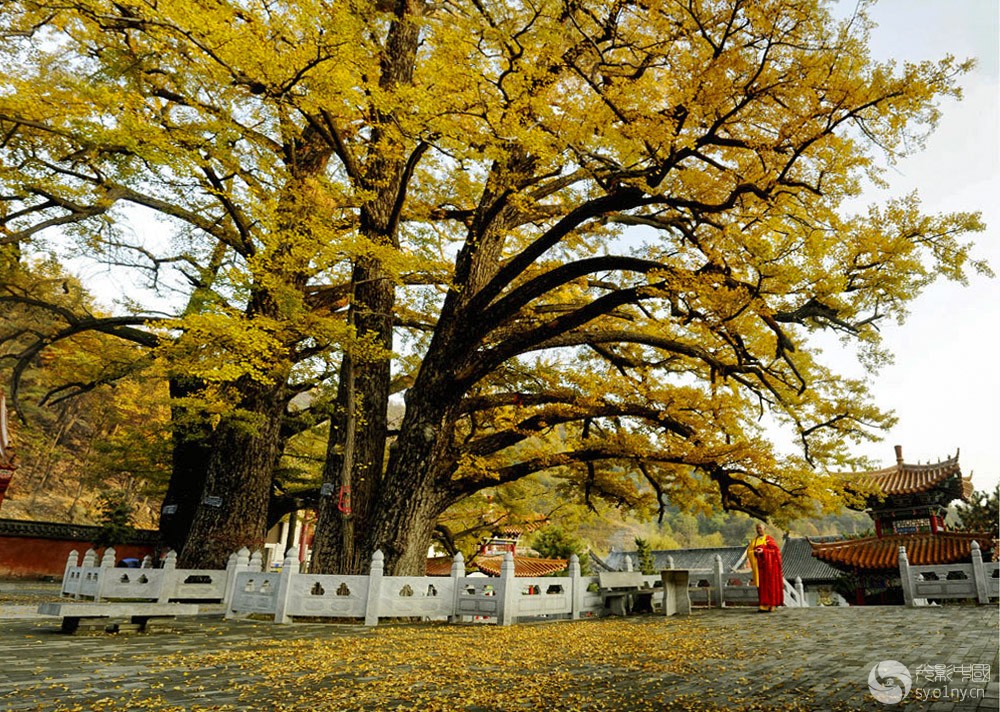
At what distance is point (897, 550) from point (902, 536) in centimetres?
90

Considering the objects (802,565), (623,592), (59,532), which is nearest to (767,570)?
(623,592)

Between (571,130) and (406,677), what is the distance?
7.62 meters

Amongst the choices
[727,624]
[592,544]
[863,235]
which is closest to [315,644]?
[727,624]

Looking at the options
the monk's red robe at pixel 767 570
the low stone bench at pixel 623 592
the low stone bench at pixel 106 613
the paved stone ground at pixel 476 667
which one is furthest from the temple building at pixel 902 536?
the low stone bench at pixel 106 613

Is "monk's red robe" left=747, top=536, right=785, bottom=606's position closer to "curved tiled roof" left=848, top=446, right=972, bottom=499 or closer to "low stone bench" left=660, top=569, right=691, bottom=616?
"low stone bench" left=660, top=569, right=691, bottom=616

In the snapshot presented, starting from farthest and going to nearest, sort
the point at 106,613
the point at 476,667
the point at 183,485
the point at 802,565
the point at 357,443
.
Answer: the point at 802,565 < the point at 183,485 < the point at 357,443 < the point at 106,613 < the point at 476,667

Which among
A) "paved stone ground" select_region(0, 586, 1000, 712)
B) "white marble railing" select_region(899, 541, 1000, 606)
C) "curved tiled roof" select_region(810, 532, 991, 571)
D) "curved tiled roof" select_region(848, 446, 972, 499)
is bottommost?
"paved stone ground" select_region(0, 586, 1000, 712)

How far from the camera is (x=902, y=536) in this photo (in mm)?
21750

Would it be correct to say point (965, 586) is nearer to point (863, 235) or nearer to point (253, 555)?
point (863, 235)

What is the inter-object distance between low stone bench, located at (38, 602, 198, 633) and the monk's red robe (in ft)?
37.1

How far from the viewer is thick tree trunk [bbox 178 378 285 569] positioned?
12.4m

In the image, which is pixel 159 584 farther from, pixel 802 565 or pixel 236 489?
pixel 802 565

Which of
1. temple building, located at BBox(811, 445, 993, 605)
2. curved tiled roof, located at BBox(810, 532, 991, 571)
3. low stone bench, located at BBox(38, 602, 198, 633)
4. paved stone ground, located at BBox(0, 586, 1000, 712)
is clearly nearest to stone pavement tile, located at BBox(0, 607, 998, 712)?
paved stone ground, located at BBox(0, 586, 1000, 712)

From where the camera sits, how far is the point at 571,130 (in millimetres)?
9133
